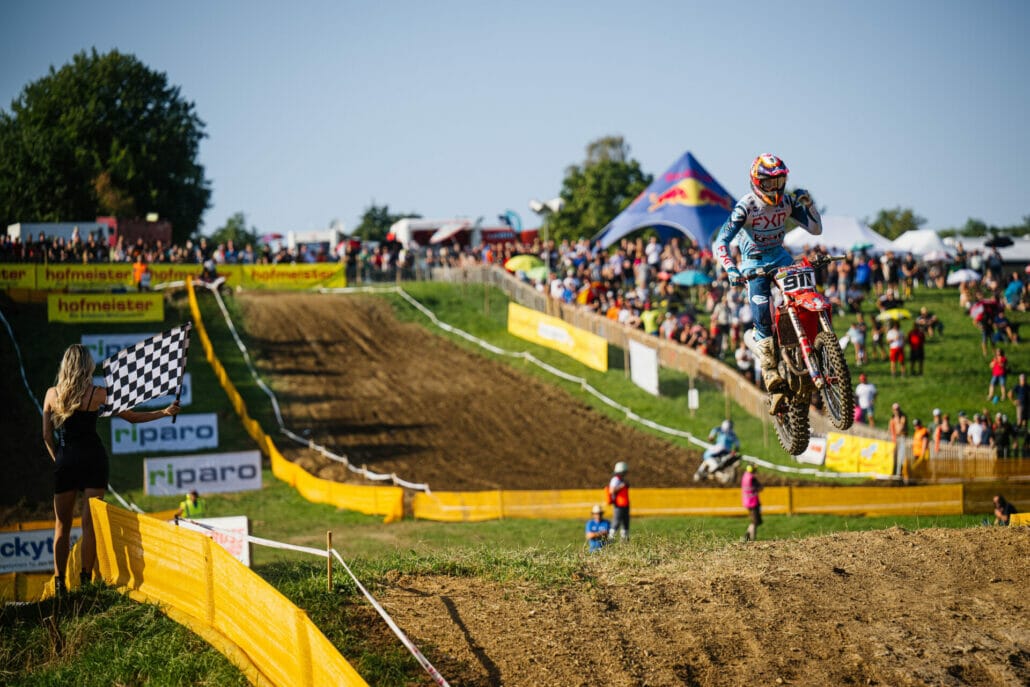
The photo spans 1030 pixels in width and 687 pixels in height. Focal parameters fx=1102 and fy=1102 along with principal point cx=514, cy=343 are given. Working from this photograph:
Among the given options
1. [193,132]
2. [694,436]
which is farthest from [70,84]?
[694,436]

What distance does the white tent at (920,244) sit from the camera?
46.2 meters

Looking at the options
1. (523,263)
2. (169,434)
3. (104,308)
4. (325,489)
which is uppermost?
(523,263)

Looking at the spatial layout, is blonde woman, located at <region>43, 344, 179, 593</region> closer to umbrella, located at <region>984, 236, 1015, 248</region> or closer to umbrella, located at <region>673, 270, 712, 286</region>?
umbrella, located at <region>673, 270, 712, 286</region>

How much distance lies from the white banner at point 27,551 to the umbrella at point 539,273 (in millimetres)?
26835

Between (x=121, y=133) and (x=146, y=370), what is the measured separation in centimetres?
6319

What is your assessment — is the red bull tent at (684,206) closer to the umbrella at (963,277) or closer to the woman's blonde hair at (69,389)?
the umbrella at (963,277)

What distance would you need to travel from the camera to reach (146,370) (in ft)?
37.1

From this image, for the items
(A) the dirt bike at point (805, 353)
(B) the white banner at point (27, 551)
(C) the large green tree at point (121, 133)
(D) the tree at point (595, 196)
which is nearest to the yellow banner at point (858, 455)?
(A) the dirt bike at point (805, 353)

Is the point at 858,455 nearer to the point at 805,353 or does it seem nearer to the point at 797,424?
the point at 797,424

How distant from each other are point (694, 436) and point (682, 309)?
21.7 feet

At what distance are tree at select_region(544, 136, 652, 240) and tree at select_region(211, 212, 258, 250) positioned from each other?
3319 cm

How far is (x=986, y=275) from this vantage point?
41438 mm

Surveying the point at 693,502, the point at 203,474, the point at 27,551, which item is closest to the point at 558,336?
the point at 693,502

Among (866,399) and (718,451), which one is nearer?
(718,451)
